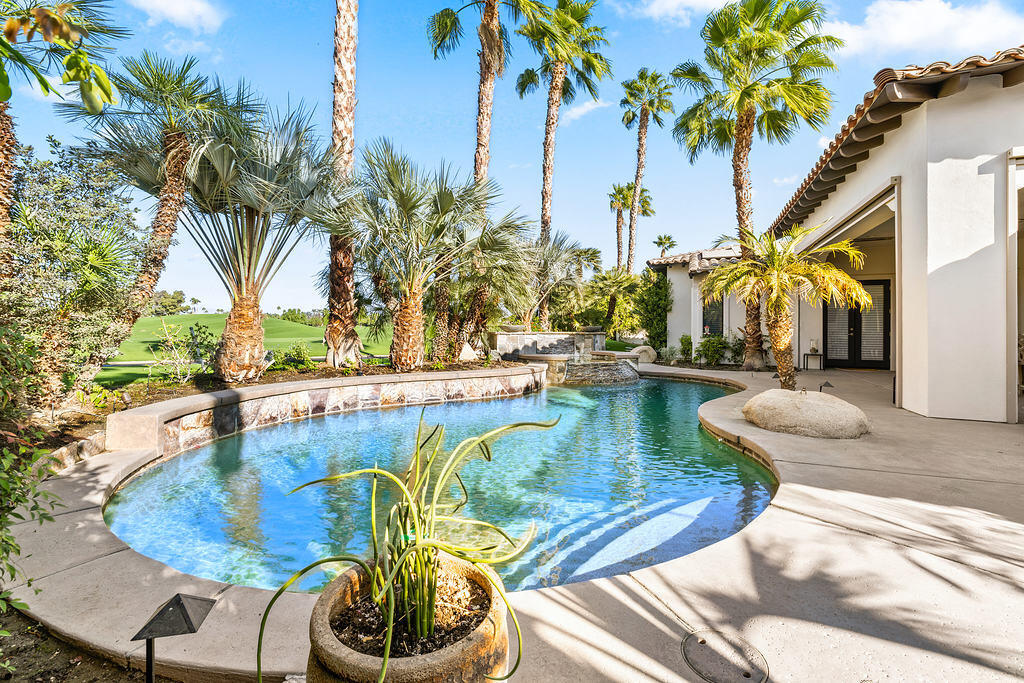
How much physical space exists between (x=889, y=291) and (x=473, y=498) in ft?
50.8

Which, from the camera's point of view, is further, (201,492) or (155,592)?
(201,492)

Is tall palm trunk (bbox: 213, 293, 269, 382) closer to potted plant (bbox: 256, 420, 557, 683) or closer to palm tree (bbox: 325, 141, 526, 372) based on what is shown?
palm tree (bbox: 325, 141, 526, 372)

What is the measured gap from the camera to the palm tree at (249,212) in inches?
335

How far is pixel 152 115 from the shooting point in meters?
8.24

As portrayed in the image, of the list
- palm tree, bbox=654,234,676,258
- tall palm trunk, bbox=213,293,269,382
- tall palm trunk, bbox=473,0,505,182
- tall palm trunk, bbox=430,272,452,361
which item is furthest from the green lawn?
palm tree, bbox=654,234,676,258

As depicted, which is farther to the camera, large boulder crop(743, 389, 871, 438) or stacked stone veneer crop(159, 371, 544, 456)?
stacked stone veneer crop(159, 371, 544, 456)

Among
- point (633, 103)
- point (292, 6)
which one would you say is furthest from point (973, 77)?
point (633, 103)

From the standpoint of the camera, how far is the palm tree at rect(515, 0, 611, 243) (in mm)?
13945

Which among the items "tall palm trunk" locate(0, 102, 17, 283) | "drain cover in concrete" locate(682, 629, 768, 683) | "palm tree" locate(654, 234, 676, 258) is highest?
"palm tree" locate(654, 234, 676, 258)

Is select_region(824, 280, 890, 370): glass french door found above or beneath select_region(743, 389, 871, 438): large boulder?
above

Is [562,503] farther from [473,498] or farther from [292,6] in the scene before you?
[292,6]

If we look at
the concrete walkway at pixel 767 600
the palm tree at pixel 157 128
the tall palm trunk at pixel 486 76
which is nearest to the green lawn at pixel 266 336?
the tall palm trunk at pixel 486 76

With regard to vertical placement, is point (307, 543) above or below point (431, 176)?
below

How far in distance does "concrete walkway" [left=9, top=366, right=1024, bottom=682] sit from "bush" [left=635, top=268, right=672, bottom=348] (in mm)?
16192
